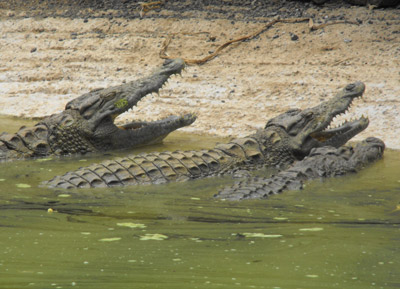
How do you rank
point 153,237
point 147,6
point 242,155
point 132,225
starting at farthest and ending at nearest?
1. point 147,6
2. point 242,155
3. point 132,225
4. point 153,237

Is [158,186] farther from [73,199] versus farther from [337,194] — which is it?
[337,194]

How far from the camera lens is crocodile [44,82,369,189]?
6547 mm

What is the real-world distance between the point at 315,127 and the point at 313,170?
0.89 m

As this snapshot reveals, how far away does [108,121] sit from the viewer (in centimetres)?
866

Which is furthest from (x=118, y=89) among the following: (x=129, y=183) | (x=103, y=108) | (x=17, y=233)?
(x=17, y=233)

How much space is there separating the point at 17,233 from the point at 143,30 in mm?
9349

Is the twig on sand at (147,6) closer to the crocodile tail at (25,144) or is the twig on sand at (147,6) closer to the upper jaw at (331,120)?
the crocodile tail at (25,144)

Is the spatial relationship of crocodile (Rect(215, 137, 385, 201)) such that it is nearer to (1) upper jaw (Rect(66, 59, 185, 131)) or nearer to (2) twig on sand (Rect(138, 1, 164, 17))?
(1) upper jaw (Rect(66, 59, 185, 131))

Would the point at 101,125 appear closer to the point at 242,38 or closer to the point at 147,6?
the point at 242,38

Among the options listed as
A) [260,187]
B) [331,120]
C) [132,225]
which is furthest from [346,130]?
[132,225]

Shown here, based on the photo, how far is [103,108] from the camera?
860cm

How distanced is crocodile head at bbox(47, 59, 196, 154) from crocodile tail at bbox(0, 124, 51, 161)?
0.19 m

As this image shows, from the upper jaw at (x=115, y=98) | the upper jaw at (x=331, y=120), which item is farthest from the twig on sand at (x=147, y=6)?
the upper jaw at (x=331, y=120)

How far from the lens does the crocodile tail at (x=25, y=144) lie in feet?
26.0
